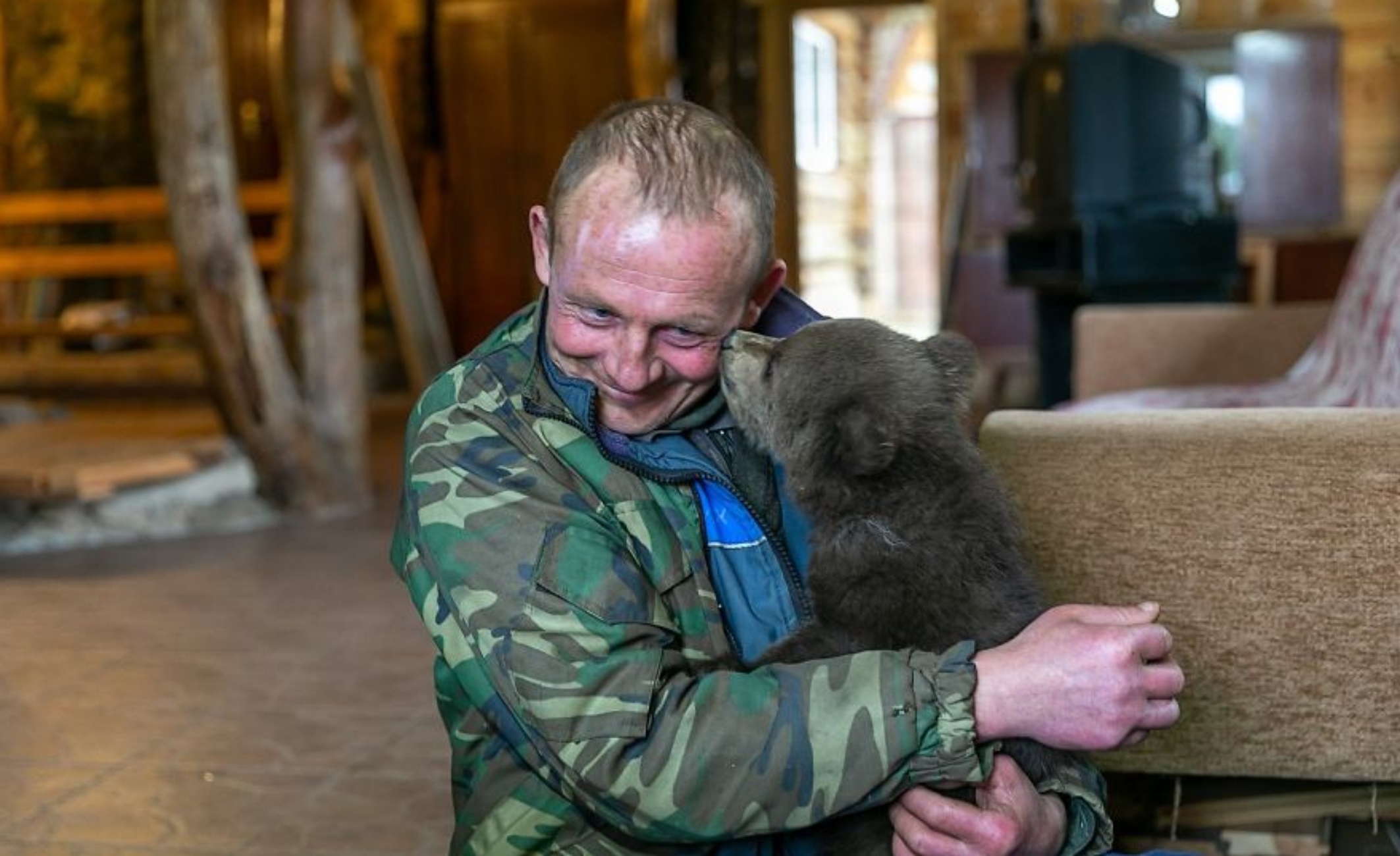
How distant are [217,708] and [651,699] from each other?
2.57 meters

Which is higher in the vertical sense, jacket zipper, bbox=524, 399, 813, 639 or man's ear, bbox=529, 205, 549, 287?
man's ear, bbox=529, 205, 549, 287

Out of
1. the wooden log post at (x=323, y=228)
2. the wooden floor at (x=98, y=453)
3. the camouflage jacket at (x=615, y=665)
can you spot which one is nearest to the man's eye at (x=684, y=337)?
the camouflage jacket at (x=615, y=665)

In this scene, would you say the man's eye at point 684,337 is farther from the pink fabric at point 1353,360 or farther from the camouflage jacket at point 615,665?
the pink fabric at point 1353,360

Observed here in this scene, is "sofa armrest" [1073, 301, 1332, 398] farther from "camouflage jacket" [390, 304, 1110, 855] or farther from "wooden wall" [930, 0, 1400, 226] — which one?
"wooden wall" [930, 0, 1400, 226]

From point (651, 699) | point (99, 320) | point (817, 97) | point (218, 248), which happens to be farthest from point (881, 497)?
point (817, 97)

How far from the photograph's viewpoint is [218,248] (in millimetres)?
5941

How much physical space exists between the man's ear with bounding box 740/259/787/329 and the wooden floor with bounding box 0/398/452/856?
1.41 metres

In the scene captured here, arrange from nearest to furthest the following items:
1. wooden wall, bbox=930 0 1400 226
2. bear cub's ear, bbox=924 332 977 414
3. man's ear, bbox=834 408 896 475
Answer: man's ear, bbox=834 408 896 475, bear cub's ear, bbox=924 332 977 414, wooden wall, bbox=930 0 1400 226

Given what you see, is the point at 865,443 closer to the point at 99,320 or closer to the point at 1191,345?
the point at 1191,345

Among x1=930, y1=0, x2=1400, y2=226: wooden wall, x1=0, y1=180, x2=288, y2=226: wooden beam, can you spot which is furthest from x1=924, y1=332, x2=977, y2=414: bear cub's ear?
x1=930, y1=0, x2=1400, y2=226: wooden wall

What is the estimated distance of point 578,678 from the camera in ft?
4.66

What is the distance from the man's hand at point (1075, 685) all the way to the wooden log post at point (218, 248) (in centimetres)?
500

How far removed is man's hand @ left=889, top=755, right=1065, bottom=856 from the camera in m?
1.51

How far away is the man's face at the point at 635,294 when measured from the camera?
5.22ft
